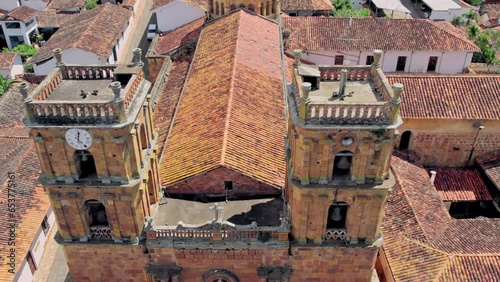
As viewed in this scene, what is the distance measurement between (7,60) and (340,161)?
153 feet

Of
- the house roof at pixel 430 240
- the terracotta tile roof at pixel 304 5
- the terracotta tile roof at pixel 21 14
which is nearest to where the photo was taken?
the house roof at pixel 430 240

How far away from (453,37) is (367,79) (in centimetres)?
3236

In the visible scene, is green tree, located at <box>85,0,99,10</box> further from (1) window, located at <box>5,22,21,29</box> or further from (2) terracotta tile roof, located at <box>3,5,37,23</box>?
(1) window, located at <box>5,22,21,29</box>

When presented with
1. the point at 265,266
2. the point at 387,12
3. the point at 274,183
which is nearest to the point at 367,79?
the point at 274,183

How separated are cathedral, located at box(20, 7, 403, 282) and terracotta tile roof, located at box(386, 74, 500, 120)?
51.2 feet

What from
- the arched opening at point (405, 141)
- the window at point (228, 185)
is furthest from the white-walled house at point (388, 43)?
the window at point (228, 185)

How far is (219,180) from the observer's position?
23969 millimetres

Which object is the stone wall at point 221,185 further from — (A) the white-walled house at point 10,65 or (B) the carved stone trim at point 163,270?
(A) the white-walled house at point 10,65

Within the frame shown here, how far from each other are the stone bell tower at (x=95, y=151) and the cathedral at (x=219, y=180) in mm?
57

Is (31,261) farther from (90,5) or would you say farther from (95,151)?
(90,5)

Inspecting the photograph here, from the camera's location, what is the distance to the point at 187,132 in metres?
28.1

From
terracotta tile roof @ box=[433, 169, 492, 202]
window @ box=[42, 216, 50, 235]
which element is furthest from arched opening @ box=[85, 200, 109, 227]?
terracotta tile roof @ box=[433, 169, 492, 202]

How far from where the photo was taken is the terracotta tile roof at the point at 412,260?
27.0 m

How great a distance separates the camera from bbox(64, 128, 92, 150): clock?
19531 mm
